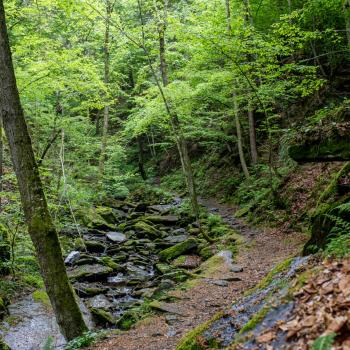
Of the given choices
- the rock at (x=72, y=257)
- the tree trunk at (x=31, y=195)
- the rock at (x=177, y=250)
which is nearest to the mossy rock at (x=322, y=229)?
the tree trunk at (x=31, y=195)

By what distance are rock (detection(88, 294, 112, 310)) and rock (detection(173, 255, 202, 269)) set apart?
2676mm

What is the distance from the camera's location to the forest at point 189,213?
497 cm

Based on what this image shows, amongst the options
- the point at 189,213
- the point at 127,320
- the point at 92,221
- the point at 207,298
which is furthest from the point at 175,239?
the point at 127,320

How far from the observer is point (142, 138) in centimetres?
A: 3425

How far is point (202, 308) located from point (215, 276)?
1932 mm

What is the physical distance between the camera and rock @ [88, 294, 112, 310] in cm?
954

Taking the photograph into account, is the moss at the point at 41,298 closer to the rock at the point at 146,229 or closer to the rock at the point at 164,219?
the rock at the point at 146,229

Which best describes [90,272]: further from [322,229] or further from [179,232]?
[322,229]

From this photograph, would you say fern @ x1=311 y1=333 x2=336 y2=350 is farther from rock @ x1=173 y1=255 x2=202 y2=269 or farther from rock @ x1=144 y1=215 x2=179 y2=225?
rock @ x1=144 y1=215 x2=179 y2=225

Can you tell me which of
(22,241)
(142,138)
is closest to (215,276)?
(22,241)

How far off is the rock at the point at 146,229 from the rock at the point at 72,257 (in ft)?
12.5

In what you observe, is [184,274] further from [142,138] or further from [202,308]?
[142,138]

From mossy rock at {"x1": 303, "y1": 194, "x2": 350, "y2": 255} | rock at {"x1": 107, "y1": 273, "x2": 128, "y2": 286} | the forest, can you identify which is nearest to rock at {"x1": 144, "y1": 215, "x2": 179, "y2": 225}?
the forest

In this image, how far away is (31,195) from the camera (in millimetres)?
6340
